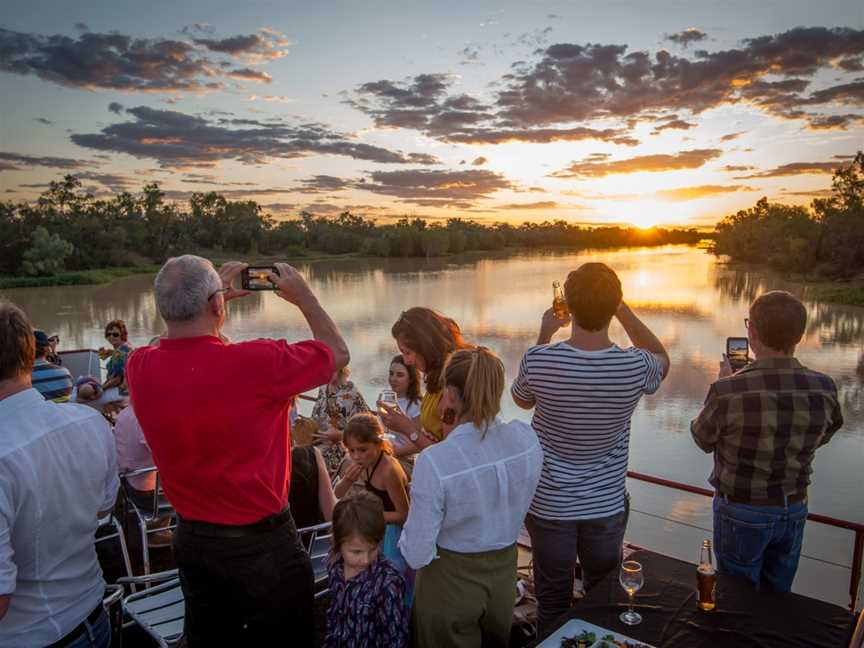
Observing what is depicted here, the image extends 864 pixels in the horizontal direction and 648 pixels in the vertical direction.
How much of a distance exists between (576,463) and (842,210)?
49.9m

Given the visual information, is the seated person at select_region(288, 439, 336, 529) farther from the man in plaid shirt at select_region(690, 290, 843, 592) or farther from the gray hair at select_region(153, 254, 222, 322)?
the man in plaid shirt at select_region(690, 290, 843, 592)

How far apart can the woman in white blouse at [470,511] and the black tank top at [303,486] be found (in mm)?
865

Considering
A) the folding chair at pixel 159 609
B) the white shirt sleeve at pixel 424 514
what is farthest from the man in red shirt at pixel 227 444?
the folding chair at pixel 159 609

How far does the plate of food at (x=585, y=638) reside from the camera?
192cm

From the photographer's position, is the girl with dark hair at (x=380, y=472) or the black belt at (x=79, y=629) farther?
the girl with dark hair at (x=380, y=472)

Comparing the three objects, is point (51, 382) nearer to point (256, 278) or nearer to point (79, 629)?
point (79, 629)

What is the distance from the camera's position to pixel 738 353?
279 centimetres

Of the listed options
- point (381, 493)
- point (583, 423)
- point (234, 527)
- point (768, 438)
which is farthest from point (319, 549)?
point (768, 438)

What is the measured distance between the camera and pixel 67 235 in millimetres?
48156

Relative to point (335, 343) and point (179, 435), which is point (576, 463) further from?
point (179, 435)

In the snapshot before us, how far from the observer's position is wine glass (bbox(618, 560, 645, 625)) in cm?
206

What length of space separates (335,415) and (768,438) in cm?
279

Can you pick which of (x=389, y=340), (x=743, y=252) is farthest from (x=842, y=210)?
(x=389, y=340)

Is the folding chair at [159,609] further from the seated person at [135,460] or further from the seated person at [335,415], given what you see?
the seated person at [335,415]
